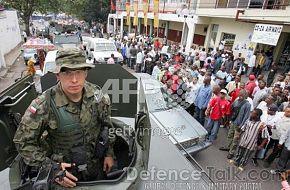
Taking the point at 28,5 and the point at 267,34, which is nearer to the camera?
the point at 267,34

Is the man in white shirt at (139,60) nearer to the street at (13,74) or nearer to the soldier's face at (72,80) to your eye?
the street at (13,74)

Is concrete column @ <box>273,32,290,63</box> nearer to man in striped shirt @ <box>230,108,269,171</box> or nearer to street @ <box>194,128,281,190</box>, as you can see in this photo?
street @ <box>194,128,281,190</box>

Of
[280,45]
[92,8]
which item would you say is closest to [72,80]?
[280,45]

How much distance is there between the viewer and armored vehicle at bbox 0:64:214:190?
1.88 m

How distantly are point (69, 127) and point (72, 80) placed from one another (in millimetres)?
423

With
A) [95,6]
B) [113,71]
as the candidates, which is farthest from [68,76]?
[95,6]

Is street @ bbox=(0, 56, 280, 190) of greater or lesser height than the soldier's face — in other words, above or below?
below

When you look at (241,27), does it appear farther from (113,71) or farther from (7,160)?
(7,160)

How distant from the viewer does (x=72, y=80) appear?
1.87m

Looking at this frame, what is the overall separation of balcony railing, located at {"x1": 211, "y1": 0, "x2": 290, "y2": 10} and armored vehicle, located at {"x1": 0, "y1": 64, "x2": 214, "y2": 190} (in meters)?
10.2

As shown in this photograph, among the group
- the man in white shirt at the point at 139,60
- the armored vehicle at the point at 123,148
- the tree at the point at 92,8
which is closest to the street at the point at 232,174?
the armored vehicle at the point at 123,148

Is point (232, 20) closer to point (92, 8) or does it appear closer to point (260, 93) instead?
point (260, 93)

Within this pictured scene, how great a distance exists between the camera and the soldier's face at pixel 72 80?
1.85 metres

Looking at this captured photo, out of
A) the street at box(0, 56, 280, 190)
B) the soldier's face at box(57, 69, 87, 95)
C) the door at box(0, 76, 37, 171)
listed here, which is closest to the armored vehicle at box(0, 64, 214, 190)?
the door at box(0, 76, 37, 171)
